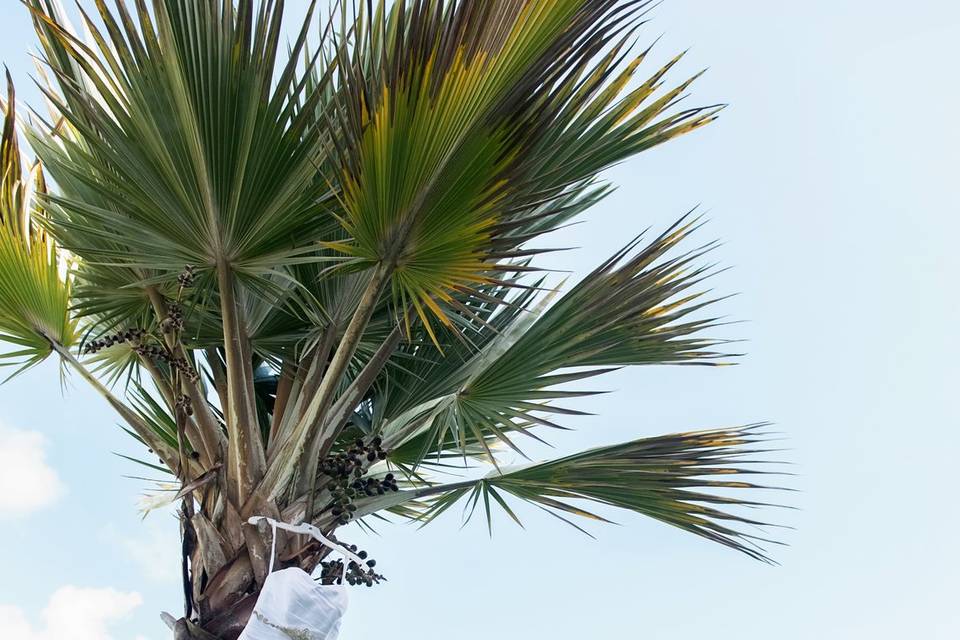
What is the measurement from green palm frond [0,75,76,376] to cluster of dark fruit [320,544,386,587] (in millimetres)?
1488

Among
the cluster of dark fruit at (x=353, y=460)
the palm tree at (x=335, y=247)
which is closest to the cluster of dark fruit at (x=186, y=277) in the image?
the palm tree at (x=335, y=247)

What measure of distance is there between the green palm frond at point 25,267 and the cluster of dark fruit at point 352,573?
1488mm

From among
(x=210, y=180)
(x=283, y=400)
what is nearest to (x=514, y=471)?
(x=283, y=400)

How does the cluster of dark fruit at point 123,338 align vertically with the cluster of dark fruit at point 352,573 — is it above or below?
above

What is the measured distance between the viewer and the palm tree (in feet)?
9.37

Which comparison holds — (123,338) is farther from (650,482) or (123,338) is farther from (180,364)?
(650,482)

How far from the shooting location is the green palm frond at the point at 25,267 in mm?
3633

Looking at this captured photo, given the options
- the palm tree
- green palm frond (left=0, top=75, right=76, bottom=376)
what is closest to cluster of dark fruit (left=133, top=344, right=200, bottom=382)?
the palm tree

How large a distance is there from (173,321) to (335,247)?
0.69 meters

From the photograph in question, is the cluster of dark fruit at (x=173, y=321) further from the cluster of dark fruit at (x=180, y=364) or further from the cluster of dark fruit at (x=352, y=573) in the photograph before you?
the cluster of dark fruit at (x=352, y=573)

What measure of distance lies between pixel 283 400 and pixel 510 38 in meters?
1.58

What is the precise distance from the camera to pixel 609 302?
3.56m

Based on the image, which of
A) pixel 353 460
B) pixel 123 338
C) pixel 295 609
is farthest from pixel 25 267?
pixel 295 609

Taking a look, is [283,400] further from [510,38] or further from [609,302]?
[510,38]
